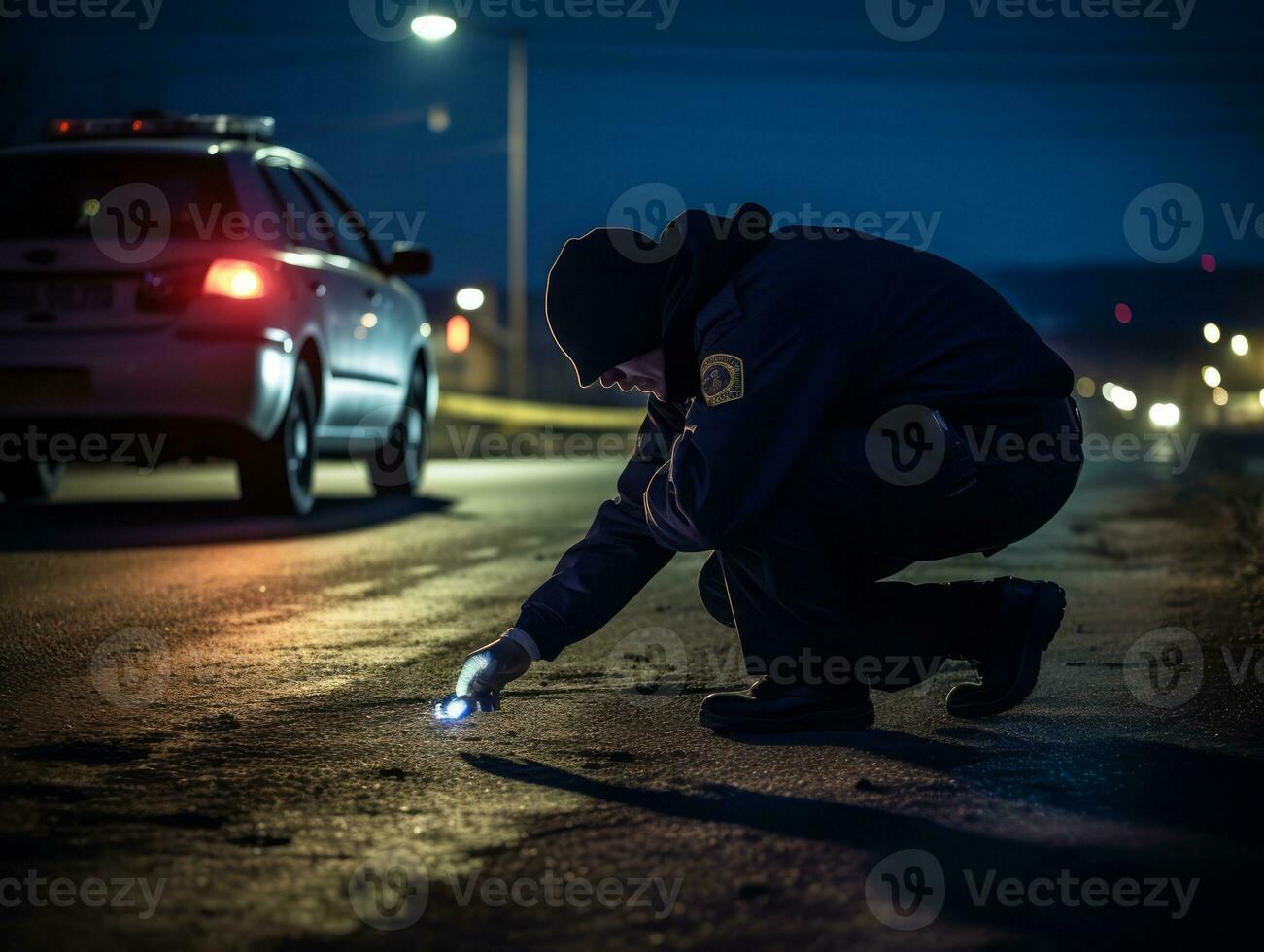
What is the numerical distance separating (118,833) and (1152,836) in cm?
168

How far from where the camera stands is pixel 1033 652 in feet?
12.1

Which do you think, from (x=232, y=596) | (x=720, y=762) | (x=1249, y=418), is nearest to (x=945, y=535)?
(x=720, y=762)

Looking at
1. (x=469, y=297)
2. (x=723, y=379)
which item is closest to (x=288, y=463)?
(x=723, y=379)

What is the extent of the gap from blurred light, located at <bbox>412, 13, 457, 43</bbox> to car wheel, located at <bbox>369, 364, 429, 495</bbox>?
512 cm

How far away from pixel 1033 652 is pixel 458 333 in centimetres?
2645

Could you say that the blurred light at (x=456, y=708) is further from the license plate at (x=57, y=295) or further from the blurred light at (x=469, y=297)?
the blurred light at (x=469, y=297)

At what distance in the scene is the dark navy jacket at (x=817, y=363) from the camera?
3396 millimetres

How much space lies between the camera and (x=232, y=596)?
6008 millimetres

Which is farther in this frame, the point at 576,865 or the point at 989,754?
the point at 989,754

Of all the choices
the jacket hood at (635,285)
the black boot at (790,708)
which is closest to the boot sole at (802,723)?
the black boot at (790,708)

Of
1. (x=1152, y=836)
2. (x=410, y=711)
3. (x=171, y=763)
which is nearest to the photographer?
(x=1152, y=836)

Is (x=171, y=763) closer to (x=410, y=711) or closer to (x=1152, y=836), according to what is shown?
(x=410, y=711)

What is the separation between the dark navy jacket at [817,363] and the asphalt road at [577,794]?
1.80ft

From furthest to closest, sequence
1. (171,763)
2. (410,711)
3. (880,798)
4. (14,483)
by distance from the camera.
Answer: (14,483), (410,711), (171,763), (880,798)
